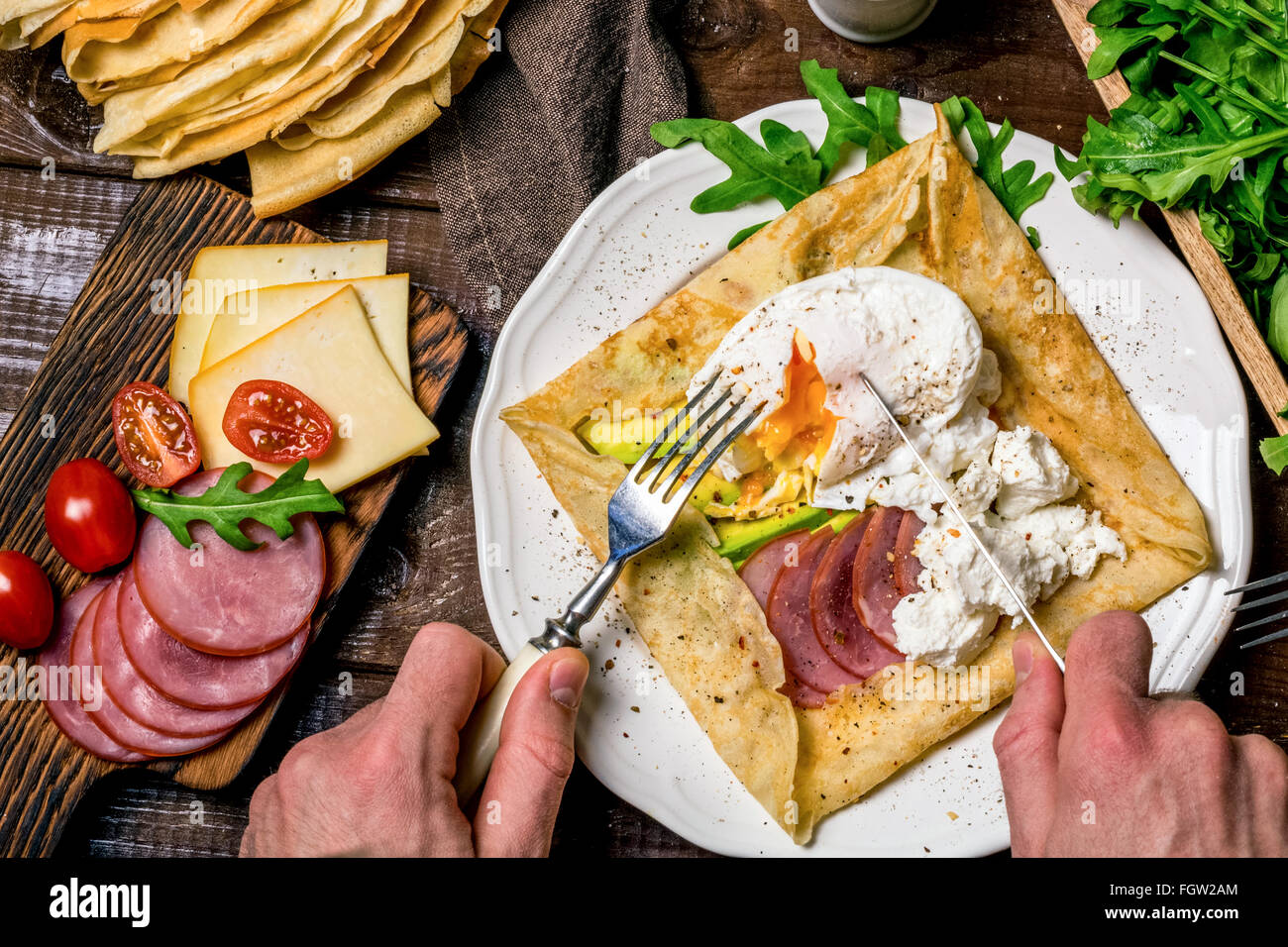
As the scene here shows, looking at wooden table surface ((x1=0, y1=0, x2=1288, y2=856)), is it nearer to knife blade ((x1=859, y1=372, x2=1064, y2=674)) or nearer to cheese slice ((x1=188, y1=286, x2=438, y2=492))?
cheese slice ((x1=188, y1=286, x2=438, y2=492))

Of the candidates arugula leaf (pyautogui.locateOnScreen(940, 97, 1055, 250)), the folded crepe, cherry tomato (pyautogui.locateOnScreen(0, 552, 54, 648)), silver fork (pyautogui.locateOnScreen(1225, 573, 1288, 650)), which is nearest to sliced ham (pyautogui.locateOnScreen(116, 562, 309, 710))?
cherry tomato (pyautogui.locateOnScreen(0, 552, 54, 648))

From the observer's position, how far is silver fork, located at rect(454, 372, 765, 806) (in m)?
2.97

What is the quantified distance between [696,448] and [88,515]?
6.90 ft

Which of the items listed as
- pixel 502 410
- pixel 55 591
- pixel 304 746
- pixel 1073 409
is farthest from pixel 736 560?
pixel 55 591

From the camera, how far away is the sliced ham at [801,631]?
3.14m

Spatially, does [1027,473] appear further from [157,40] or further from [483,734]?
[157,40]

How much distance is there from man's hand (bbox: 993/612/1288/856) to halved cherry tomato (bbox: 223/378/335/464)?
2420 millimetres

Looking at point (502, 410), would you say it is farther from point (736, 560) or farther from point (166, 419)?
point (166, 419)

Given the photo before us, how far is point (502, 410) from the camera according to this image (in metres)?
3.17

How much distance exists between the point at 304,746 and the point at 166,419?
1.29 m

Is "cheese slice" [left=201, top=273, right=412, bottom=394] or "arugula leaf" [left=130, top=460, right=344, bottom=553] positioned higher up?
"cheese slice" [left=201, top=273, right=412, bottom=394]

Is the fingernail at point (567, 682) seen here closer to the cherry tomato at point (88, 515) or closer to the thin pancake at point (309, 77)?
the cherry tomato at point (88, 515)
